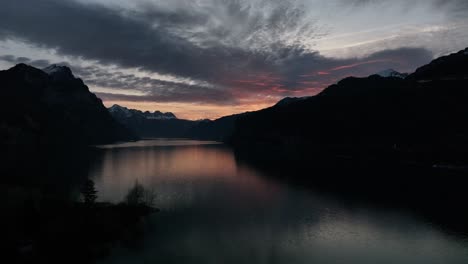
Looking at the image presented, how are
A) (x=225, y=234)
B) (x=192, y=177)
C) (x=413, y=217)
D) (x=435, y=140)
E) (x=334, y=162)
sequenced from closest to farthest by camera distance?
1. (x=225, y=234)
2. (x=413, y=217)
3. (x=192, y=177)
4. (x=334, y=162)
5. (x=435, y=140)

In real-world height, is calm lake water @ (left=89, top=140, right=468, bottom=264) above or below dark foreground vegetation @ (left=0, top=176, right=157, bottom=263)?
below

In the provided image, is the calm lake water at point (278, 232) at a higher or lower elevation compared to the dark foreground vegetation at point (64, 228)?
lower

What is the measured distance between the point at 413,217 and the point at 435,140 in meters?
146

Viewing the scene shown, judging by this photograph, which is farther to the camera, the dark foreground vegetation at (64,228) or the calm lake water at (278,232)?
the calm lake water at (278,232)

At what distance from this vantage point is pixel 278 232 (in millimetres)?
63250

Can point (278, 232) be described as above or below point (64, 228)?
below

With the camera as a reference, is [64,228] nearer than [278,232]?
Yes

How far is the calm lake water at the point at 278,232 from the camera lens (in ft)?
167

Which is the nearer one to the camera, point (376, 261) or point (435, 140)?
point (376, 261)

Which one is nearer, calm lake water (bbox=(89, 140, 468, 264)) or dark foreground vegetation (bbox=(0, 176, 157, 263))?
dark foreground vegetation (bbox=(0, 176, 157, 263))

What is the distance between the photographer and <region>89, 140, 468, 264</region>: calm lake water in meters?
51.0


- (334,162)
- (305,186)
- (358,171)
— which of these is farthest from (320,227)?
(334,162)

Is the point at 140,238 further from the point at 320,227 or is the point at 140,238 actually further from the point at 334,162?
the point at 334,162

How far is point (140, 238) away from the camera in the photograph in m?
56.3
